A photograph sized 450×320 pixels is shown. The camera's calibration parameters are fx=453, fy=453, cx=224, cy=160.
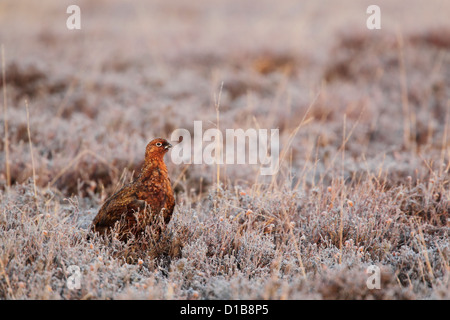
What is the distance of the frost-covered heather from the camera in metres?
2.89

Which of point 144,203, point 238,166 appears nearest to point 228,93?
point 238,166

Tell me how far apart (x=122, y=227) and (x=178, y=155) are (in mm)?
2179

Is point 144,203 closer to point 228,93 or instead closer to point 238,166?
point 238,166

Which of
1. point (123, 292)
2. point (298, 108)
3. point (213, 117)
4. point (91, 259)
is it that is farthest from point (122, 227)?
point (298, 108)

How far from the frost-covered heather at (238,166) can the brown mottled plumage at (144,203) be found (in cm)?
15

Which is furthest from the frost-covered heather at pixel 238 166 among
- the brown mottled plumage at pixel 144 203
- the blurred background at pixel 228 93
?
the brown mottled plumage at pixel 144 203

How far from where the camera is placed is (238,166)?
16.9 feet

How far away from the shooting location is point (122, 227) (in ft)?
10.4

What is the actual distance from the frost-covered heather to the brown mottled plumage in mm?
148

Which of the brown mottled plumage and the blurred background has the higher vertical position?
the blurred background

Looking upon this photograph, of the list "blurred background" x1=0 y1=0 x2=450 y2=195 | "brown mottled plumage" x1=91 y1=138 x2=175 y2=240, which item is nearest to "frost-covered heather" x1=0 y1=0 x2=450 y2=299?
"blurred background" x1=0 y1=0 x2=450 y2=195

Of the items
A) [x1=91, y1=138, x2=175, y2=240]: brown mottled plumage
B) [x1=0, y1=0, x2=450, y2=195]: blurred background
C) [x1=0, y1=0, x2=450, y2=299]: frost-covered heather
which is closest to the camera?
[x1=0, y1=0, x2=450, y2=299]: frost-covered heather

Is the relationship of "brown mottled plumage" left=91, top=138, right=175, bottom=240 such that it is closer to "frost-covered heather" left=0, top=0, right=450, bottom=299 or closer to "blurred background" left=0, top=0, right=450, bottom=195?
"frost-covered heather" left=0, top=0, right=450, bottom=299
